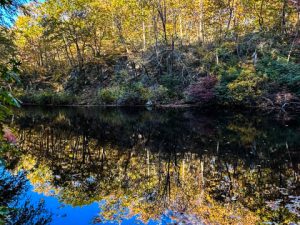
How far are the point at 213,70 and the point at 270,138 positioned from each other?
15763mm

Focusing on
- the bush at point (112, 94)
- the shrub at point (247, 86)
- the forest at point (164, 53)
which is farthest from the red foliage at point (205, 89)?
the bush at point (112, 94)

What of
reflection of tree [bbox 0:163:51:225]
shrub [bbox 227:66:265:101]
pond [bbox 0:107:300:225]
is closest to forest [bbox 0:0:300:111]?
shrub [bbox 227:66:265:101]

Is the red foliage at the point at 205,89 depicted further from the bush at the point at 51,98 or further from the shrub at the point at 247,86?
the bush at the point at 51,98

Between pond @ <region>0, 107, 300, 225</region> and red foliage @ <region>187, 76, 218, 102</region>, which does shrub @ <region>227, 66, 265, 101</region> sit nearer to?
red foliage @ <region>187, 76, 218, 102</region>

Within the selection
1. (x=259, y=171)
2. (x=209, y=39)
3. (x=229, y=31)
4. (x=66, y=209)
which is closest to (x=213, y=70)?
(x=229, y=31)

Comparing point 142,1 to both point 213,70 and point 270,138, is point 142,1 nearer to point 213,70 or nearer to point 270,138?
point 213,70

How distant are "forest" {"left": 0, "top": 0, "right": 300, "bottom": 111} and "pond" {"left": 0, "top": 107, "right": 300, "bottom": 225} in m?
10.3

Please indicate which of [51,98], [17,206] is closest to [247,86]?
[17,206]

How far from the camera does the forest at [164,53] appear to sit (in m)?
22.8

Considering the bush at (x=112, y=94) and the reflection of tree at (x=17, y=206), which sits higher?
the bush at (x=112, y=94)

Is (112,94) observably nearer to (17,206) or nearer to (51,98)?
(51,98)

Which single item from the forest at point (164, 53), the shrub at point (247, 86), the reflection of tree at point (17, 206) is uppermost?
the forest at point (164, 53)

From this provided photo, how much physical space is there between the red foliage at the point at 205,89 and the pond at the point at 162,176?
10485 mm

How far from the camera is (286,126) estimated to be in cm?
1403
